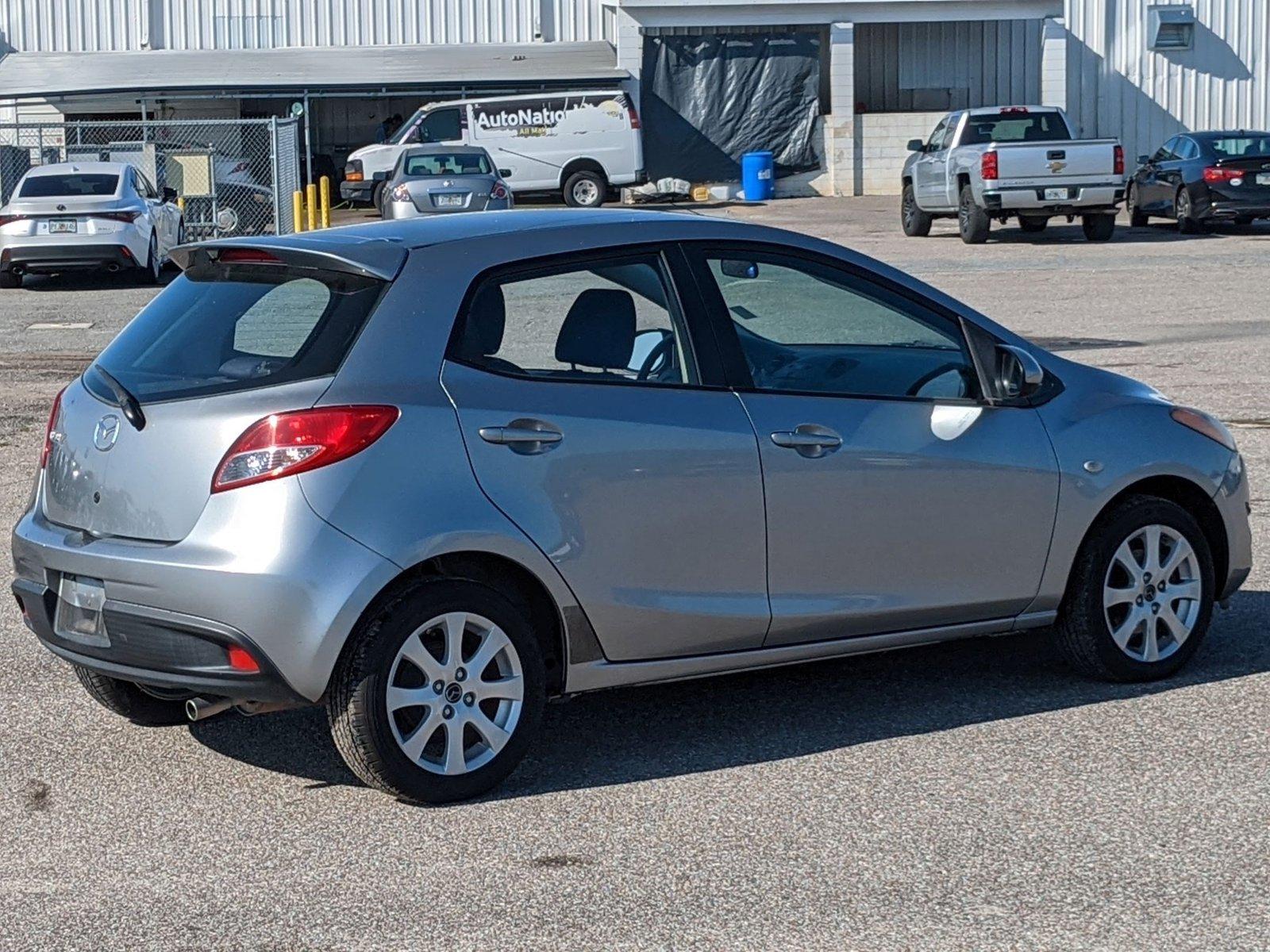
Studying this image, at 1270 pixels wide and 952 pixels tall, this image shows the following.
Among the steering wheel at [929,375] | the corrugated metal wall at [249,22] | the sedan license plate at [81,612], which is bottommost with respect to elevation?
the sedan license plate at [81,612]

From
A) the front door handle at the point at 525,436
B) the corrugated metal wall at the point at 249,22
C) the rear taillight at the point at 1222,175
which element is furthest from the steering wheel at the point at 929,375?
the corrugated metal wall at the point at 249,22

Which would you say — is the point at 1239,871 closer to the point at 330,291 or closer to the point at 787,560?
the point at 787,560

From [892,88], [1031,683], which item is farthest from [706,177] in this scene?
[1031,683]

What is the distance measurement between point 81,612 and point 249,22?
137 ft

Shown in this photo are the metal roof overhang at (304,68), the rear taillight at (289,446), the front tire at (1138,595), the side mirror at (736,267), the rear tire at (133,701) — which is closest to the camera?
the rear taillight at (289,446)

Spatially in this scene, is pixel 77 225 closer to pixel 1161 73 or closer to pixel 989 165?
pixel 989 165

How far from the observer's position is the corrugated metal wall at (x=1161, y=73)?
43156 mm

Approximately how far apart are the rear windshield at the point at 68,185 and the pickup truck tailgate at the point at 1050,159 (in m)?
12.1

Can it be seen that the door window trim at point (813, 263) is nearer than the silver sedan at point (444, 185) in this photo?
Yes

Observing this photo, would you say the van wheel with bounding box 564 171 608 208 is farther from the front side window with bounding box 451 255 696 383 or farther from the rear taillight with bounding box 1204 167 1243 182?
the front side window with bounding box 451 255 696 383

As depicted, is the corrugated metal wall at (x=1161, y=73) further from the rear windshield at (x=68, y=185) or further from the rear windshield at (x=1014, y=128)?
the rear windshield at (x=68, y=185)

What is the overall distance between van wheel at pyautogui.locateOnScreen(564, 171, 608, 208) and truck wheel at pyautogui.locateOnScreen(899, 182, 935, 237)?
28.3 feet

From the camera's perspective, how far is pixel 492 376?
5.22 meters

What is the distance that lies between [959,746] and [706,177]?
3758 centimetres
